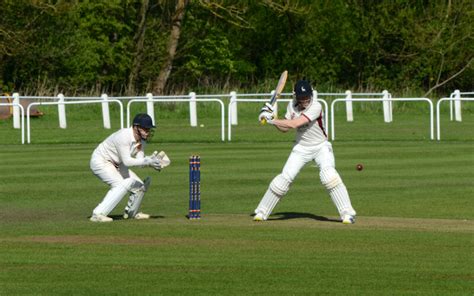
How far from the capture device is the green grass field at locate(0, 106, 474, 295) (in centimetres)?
1100

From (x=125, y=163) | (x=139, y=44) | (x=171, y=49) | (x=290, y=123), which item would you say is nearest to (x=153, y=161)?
(x=125, y=163)

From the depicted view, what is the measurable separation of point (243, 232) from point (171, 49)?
39.9 metres

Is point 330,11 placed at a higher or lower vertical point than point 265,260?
higher

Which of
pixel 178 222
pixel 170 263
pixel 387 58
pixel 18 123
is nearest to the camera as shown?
pixel 170 263

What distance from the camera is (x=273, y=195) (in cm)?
1559

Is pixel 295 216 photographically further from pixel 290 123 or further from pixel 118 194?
pixel 118 194

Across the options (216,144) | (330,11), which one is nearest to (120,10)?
(330,11)

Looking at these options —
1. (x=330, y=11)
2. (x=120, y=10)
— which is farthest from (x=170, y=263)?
(x=330, y=11)

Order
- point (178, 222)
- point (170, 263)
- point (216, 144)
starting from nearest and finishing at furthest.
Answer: point (170, 263) < point (178, 222) < point (216, 144)

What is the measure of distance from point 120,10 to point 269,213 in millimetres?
39410

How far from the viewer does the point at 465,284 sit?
10.9 metres

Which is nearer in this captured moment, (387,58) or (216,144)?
(216,144)

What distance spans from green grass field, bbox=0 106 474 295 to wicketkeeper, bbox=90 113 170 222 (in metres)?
0.35

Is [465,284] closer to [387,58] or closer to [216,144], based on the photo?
[216,144]
